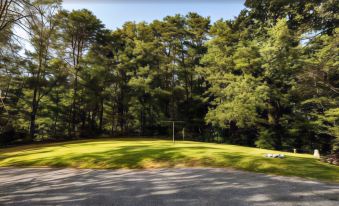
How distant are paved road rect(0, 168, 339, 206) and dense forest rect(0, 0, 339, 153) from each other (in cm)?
964

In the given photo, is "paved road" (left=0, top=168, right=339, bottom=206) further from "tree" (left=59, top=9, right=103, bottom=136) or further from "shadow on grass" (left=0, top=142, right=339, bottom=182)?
"tree" (left=59, top=9, right=103, bottom=136)

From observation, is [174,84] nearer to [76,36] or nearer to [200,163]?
[76,36]

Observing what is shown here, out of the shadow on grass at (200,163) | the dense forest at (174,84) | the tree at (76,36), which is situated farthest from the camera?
the tree at (76,36)

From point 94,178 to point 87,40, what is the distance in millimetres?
20127

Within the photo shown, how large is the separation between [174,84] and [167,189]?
21207mm

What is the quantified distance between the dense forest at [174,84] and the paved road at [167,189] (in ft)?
31.6

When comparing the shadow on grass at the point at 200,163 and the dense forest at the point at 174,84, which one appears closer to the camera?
the shadow on grass at the point at 200,163

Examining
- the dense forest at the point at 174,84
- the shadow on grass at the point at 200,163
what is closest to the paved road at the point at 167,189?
the shadow on grass at the point at 200,163

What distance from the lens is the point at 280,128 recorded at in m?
19.1

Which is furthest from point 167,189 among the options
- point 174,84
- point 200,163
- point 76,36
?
point 76,36

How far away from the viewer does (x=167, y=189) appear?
14.5 ft

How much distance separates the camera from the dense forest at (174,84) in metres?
16.9

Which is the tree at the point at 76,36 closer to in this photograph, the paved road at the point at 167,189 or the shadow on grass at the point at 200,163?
the shadow on grass at the point at 200,163

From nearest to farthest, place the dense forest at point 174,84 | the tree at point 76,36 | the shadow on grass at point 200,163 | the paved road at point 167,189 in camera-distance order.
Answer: the paved road at point 167,189
the shadow on grass at point 200,163
the dense forest at point 174,84
the tree at point 76,36
